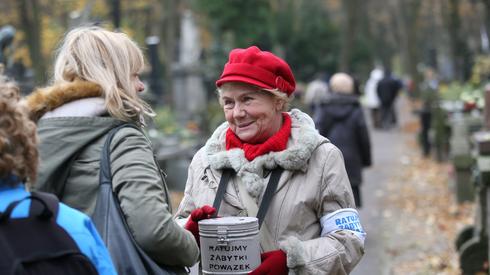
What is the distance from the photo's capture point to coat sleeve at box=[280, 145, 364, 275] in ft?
11.9

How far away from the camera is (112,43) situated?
3523mm

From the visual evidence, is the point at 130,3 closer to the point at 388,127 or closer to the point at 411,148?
the point at 388,127

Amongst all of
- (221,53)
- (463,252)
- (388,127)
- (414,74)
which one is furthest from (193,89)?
(463,252)

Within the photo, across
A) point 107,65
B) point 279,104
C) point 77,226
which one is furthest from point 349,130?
point 77,226

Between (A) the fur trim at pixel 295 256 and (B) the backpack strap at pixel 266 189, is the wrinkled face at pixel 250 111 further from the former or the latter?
(A) the fur trim at pixel 295 256

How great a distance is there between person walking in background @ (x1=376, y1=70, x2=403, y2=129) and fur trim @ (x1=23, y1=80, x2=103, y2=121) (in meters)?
27.0

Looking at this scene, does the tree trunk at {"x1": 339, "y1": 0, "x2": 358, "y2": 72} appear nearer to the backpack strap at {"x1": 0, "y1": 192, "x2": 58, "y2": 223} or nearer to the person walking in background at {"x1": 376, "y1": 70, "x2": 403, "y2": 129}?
the person walking in background at {"x1": 376, "y1": 70, "x2": 403, "y2": 129}

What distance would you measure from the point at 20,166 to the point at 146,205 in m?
0.74

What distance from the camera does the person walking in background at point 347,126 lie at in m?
10.5

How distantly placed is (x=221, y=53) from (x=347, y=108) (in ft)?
73.0

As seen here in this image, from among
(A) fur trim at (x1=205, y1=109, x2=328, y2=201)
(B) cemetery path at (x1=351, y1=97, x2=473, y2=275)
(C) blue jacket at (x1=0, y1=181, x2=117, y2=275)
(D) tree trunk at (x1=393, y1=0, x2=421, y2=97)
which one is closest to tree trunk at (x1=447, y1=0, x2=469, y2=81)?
(D) tree trunk at (x1=393, y1=0, x2=421, y2=97)

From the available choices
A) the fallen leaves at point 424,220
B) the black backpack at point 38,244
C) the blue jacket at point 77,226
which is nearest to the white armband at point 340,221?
the blue jacket at point 77,226

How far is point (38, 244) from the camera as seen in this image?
2.47 m

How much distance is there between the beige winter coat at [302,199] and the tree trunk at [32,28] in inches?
988
